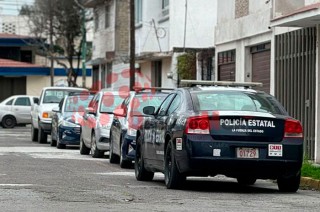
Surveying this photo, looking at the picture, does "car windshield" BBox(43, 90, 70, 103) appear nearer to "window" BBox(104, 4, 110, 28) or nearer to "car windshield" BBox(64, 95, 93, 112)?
"car windshield" BBox(64, 95, 93, 112)

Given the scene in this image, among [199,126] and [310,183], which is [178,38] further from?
[199,126]

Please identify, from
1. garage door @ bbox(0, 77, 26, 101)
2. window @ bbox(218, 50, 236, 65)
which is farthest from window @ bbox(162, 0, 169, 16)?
garage door @ bbox(0, 77, 26, 101)

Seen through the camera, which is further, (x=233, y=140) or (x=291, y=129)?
(x=291, y=129)

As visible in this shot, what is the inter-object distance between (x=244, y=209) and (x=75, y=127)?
17.3m

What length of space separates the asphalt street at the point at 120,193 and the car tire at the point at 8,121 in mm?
29754

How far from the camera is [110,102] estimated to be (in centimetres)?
2633

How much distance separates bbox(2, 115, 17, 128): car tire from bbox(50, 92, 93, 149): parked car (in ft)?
64.2

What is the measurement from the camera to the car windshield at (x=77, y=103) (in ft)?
98.8

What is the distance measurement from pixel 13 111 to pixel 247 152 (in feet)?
120

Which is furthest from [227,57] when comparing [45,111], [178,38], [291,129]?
[291,129]

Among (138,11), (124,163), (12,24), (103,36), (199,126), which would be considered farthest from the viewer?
(12,24)

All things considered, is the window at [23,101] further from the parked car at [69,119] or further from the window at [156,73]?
the parked car at [69,119]

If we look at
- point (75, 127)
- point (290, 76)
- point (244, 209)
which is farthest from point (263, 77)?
point (244, 209)

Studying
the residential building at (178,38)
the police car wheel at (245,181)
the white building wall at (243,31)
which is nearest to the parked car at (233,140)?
the police car wheel at (245,181)
